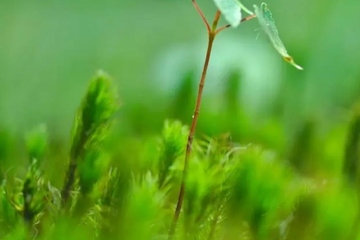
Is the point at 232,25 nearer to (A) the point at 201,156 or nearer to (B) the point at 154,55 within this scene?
(A) the point at 201,156

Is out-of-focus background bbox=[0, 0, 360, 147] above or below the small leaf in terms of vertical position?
below

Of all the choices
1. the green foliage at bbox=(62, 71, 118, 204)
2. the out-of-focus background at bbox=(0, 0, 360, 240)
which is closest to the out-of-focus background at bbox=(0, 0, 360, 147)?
the out-of-focus background at bbox=(0, 0, 360, 240)

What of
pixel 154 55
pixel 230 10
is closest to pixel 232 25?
pixel 230 10

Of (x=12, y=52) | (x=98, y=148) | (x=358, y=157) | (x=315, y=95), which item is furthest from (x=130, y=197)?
(x=12, y=52)

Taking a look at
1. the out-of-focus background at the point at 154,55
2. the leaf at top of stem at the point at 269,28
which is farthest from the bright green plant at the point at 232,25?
the out-of-focus background at the point at 154,55

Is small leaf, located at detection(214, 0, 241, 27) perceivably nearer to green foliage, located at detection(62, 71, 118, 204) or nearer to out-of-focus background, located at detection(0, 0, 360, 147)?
green foliage, located at detection(62, 71, 118, 204)
